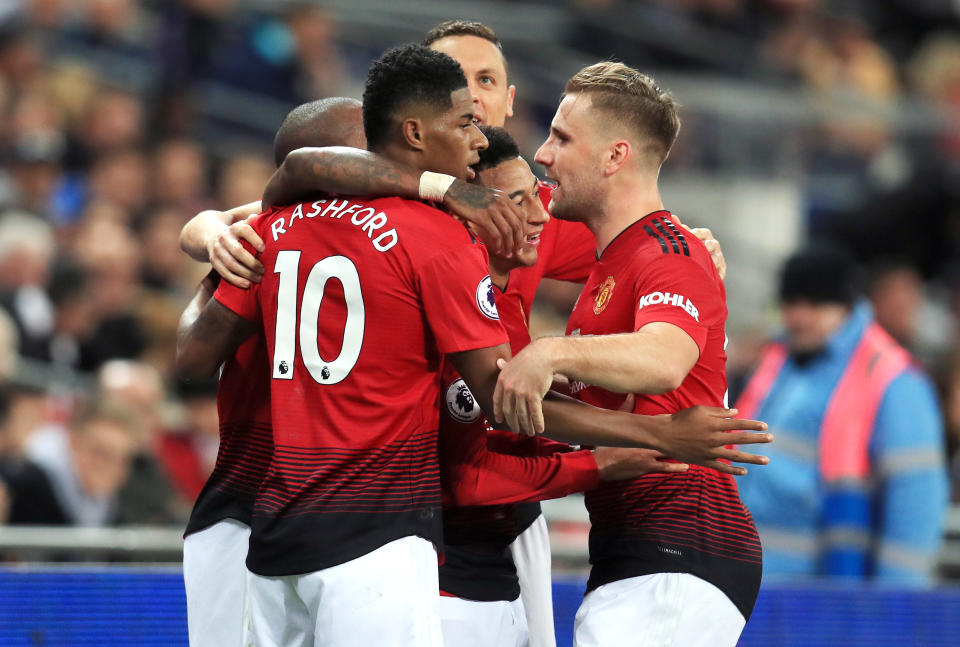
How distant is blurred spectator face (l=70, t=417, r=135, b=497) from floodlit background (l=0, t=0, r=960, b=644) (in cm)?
2

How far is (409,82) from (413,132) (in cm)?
14

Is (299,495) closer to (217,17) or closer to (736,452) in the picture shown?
(736,452)

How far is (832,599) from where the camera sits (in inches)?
238

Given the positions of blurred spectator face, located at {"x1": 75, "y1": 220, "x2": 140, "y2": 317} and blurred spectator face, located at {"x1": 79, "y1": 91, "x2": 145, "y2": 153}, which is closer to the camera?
blurred spectator face, located at {"x1": 75, "y1": 220, "x2": 140, "y2": 317}

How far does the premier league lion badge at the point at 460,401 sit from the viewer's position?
4.01 meters

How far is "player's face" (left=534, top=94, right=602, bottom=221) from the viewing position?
4.22 m

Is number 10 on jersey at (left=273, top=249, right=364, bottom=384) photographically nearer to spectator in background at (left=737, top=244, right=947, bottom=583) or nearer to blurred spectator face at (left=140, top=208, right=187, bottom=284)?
spectator in background at (left=737, top=244, right=947, bottom=583)

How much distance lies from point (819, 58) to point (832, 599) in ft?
29.8

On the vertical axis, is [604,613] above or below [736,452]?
below

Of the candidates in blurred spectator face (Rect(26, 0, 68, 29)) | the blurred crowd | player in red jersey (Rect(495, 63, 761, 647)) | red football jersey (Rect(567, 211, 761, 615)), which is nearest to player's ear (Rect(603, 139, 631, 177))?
player in red jersey (Rect(495, 63, 761, 647))

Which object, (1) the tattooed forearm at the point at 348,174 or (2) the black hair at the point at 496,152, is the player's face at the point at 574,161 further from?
(1) the tattooed forearm at the point at 348,174

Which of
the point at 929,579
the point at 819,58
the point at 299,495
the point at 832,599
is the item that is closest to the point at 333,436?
the point at 299,495

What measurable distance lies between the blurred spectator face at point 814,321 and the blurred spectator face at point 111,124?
18.0ft

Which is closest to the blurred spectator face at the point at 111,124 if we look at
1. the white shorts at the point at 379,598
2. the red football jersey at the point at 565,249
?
the red football jersey at the point at 565,249
